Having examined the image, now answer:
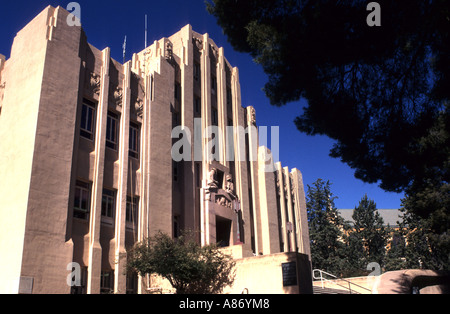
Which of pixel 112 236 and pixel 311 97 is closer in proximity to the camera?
pixel 311 97

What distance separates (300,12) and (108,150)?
9742 millimetres

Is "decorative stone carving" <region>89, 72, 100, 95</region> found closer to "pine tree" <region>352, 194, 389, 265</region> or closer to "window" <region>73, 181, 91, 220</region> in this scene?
A: "window" <region>73, 181, 91, 220</region>

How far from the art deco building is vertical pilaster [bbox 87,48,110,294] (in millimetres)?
41

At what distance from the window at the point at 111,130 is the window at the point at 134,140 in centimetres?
89

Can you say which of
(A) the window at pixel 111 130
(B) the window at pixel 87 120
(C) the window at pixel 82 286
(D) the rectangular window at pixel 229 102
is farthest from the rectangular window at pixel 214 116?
(C) the window at pixel 82 286

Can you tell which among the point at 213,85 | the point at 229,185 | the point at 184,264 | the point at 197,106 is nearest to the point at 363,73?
the point at 184,264

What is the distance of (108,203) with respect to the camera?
659 inches

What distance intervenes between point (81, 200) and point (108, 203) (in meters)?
1.35

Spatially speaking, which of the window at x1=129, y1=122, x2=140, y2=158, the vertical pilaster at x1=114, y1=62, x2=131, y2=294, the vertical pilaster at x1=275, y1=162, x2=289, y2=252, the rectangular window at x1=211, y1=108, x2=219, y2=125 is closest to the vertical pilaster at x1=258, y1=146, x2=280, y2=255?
the vertical pilaster at x1=275, y1=162, x2=289, y2=252

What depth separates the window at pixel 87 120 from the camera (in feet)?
54.6

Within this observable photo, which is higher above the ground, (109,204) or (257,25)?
(257,25)
